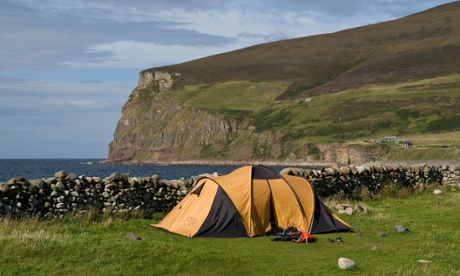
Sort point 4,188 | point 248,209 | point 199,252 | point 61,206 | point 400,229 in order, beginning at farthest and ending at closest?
point 61,206
point 248,209
point 400,229
point 4,188
point 199,252

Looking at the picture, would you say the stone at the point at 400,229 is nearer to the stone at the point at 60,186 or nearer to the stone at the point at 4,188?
the stone at the point at 60,186

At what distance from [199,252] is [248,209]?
4516mm

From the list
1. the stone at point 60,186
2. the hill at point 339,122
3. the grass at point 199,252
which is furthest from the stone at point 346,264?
the hill at point 339,122

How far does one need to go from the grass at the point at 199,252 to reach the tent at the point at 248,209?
2.00ft

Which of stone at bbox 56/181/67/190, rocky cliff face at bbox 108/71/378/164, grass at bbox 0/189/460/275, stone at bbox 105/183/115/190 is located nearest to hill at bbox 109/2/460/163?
rocky cliff face at bbox 108/71/378/164

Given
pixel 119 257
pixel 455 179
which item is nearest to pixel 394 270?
pixel 119 257

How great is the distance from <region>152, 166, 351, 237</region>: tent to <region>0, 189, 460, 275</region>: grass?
0.61 metres

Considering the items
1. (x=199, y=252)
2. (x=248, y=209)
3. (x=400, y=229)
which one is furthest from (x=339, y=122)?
(x=199, y=252)

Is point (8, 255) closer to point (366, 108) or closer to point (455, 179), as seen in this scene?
point (455, 179)

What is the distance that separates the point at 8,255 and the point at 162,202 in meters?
9.42

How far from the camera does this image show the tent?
18531mm

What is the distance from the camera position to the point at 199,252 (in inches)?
575

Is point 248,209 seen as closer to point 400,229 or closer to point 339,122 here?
point 400,229

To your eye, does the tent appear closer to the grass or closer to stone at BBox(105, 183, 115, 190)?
the grass
